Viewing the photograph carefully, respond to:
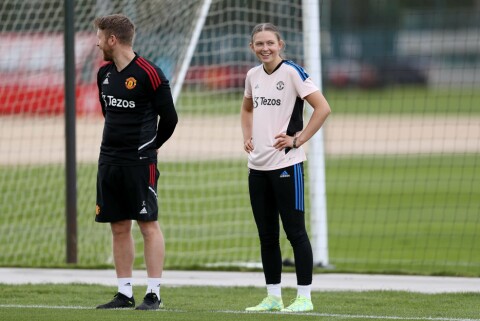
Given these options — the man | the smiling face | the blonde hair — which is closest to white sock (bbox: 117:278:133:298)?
the man

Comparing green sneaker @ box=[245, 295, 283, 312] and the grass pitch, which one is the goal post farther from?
green sneaker @ box=[245, 295, 283, 312]

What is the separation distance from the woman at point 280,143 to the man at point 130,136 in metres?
0.62

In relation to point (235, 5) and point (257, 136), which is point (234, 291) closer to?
point (257, 136)

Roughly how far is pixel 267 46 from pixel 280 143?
2.07ft

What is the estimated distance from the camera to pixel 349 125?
114ft

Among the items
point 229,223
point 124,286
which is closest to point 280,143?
point 124,286

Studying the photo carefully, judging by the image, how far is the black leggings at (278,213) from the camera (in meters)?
7.67

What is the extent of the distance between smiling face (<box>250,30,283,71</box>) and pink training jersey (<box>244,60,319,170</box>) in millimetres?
82

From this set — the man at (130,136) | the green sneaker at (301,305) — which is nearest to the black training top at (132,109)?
the man at (130,136)

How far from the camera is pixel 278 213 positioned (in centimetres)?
785

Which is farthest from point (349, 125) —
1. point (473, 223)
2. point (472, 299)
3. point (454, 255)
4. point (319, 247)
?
point (472, 299)

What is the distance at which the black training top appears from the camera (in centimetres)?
766

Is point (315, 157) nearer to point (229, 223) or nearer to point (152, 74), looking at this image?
point (152, 74)

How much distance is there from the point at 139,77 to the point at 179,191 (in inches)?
296
